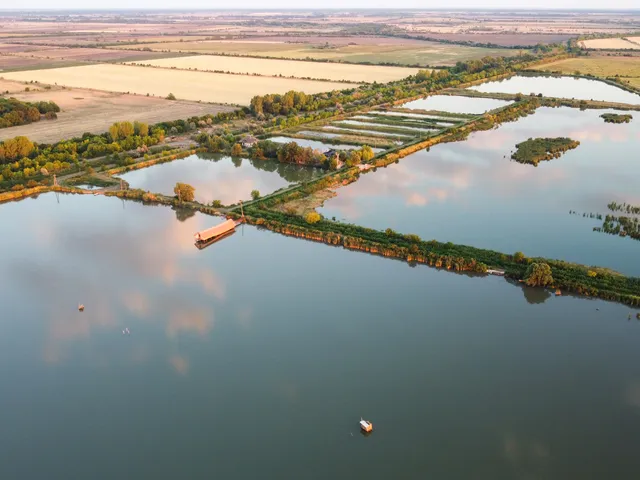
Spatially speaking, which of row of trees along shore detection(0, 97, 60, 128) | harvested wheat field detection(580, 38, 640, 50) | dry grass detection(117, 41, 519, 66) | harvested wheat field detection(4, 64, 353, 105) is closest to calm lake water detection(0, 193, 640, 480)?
row of trees along shore detection(0, 97, 60, 128)

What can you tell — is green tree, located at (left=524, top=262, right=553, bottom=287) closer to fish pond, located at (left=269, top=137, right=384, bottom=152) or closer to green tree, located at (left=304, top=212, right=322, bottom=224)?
green tree, located at (left=304, top=212, right=322, bottom=224)

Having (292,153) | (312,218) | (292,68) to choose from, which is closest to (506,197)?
(312,218)

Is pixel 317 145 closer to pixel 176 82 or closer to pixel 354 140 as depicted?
pixel 354 140

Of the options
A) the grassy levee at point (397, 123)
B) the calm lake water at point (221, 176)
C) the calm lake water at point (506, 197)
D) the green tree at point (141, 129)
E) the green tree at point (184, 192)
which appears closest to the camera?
the calm lake water at point (506, 197)

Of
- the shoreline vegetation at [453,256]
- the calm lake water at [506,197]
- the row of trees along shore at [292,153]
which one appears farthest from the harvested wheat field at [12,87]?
the calm lake water at [506,197]

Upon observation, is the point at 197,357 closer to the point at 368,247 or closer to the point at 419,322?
the point at 419,322

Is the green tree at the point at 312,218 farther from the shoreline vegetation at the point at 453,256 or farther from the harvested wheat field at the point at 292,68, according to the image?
the harvested wheat field at the point at 292,68

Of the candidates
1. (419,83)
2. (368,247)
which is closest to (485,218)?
(368,247)
